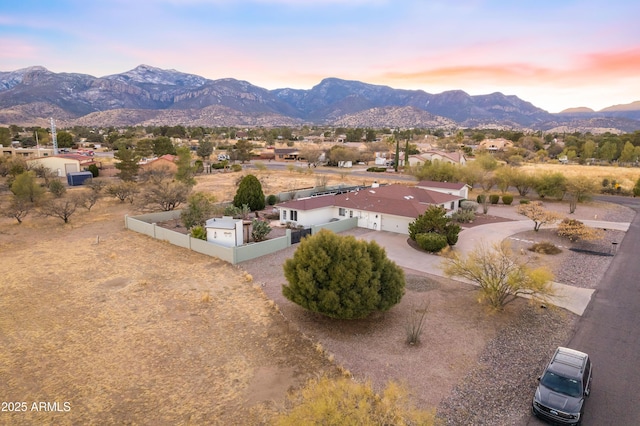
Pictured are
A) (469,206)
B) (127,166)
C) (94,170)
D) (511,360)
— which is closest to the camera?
(511,360)

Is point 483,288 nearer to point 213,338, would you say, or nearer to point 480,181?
point 213,338

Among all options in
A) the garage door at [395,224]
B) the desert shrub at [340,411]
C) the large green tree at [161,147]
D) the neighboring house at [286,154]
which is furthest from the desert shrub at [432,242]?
the large green tree at [161,147]

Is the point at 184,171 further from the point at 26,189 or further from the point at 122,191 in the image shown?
the point at 26,189

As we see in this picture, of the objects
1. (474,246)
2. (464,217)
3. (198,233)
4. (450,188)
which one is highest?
(450,188)

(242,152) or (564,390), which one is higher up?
(242,152)

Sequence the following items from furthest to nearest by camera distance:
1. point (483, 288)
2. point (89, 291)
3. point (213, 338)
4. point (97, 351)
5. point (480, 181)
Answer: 1. point (480, 181)
2. point (89, 291)
3. point (483, 288)
4. point (213, 338)
5. point (97, 351)

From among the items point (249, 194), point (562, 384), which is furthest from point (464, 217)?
point (562, 384)

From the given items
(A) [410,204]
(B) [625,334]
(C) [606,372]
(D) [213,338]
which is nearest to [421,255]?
(A) [410,204]
